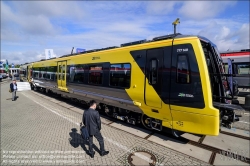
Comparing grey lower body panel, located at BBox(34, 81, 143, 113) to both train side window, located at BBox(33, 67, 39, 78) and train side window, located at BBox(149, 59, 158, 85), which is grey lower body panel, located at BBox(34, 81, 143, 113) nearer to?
train side window, located at BBox(149, 59, 158, 85)

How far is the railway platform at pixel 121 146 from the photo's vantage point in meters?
4.46

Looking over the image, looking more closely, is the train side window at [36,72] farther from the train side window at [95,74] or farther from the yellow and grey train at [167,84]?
the yellow and grey train at [167,84]

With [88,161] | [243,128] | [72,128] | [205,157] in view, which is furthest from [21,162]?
[243,128]

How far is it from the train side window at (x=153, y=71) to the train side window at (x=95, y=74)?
3.03 metres

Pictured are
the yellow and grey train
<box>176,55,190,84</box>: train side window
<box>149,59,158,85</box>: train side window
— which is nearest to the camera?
the yellow and grey train

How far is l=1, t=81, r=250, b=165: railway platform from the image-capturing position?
4461 mm

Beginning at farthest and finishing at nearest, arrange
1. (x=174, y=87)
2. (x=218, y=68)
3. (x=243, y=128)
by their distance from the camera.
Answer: (x=243, y=128)
(x=218, y=68)
(x=174, y=87)

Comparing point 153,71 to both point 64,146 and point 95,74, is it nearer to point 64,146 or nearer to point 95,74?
point 95,74

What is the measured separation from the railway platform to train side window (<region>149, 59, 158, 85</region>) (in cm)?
212

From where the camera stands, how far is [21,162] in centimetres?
448

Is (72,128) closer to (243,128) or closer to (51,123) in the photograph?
(51,123)

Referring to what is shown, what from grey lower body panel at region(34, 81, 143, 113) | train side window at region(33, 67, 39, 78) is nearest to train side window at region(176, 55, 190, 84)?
grey lower body panel at region(34, 81, 143, 113)

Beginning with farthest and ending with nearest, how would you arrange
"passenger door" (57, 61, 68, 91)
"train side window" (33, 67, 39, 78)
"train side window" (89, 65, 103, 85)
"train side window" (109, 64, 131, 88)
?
"train side window" (33, 67, 39, 78) → "passenger door" (57, 61, 68, 91) → "train side window" (89, 65, 103, 85) → "train side window" (109, 64, 131, 88)

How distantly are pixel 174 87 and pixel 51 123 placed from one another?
606 cm
